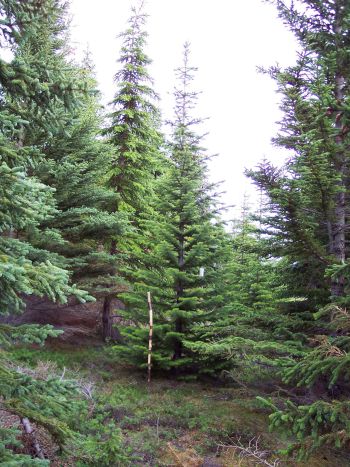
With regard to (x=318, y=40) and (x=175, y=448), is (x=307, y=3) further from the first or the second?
(x=175, y=448)

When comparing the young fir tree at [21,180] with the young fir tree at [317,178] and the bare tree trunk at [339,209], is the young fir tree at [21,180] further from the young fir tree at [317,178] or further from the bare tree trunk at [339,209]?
the bare tree trunk at [339,209]

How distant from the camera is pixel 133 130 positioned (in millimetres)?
13773

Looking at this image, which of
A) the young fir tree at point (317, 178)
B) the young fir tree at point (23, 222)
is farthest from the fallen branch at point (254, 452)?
the young fir tree at point (23, 222)

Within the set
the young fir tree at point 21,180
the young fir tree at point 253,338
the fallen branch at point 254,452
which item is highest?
the young fir tree at point 21,180

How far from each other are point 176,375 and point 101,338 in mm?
3760

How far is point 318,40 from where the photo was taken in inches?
284

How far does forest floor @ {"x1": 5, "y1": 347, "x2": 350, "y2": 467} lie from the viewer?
6.36 m

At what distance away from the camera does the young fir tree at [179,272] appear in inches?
373

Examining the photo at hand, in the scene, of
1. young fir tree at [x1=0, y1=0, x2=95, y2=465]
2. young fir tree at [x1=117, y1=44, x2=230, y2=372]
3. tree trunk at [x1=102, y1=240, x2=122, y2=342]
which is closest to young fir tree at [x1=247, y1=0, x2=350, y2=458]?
young fir tree at [x1=117, y1=44, x2=230, y2=372]

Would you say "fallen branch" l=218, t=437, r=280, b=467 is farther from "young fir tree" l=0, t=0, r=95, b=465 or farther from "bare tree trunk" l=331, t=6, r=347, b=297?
"young fir tree" l=0, t=0, r=95, b=465

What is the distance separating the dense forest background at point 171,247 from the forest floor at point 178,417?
0.67ft

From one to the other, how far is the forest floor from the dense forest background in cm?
21

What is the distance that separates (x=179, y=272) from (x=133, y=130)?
22.3ft

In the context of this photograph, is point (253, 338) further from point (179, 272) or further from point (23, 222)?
point (23, 222)
